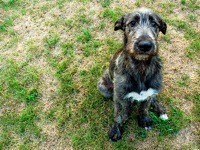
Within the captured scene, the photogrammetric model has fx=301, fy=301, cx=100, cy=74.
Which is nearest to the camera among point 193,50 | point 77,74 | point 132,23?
point 132,23

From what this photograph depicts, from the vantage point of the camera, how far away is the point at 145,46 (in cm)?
451

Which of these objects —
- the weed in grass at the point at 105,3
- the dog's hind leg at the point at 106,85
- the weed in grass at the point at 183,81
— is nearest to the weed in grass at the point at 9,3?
the weed in grass at the point at 105,3

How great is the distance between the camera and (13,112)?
260 inches

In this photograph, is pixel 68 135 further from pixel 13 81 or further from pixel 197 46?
pixel 197 46

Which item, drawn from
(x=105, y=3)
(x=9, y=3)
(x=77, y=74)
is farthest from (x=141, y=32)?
(x=9, y=3)

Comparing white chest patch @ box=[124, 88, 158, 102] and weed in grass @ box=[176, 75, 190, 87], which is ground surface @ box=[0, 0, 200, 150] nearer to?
weed in grass @ box=[176, 75, 190, 87]

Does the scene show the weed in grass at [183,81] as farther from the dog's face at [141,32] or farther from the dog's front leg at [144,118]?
the dog's face at [141,32]

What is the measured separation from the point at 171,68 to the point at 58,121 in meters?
2.90

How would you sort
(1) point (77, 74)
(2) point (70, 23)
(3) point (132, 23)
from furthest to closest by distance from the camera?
(2) point (70, 23) < (1) point (77, 74) < (3) point (132, 23)

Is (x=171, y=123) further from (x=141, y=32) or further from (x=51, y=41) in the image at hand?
(x=51, y=41)

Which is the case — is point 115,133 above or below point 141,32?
below

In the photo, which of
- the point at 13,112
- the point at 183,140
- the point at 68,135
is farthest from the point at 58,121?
the point at 183,140

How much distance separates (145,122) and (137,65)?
156 cm

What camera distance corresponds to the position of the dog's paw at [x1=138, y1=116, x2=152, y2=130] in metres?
6.11
